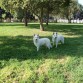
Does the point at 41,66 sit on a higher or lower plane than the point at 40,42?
lower

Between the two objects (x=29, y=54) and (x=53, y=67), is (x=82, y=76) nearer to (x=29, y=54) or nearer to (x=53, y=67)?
(x=53, y=67)

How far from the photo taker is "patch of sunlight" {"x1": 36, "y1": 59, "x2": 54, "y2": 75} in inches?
392

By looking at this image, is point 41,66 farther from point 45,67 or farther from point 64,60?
point 64,60

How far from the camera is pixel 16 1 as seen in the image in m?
25.2

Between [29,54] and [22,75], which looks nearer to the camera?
[22,75]

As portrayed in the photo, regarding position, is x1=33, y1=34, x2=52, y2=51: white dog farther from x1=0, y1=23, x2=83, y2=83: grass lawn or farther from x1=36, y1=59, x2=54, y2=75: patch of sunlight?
x1=36, y1=59, x2=54, y2=75: patch of sunlight

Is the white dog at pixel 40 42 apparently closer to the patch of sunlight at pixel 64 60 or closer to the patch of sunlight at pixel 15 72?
the patch of sunlight at pixel 64 60

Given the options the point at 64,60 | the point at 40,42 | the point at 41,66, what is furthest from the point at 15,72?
the point at 40,42

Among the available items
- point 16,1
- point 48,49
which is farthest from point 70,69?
point 16,1

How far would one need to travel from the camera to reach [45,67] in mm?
10375

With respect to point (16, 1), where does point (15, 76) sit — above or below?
below

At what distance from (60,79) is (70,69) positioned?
36.0 inches

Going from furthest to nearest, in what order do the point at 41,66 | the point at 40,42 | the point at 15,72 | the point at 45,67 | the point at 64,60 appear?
the point at 40,42 < the point at 64,60 < the point at 41,66 < the point at 45,67 < the point at 15,72

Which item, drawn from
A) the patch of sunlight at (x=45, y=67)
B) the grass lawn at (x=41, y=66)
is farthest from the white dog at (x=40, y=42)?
the patch of sunlight at (x=45, y=67)
